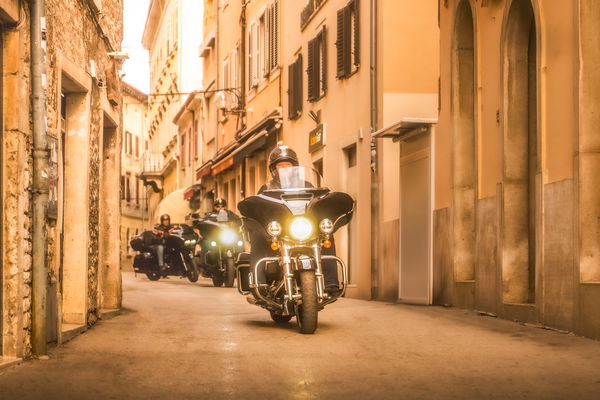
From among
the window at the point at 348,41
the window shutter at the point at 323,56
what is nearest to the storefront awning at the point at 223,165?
the window shutter at the point at 323,56

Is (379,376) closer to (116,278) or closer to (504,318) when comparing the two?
(504,318)

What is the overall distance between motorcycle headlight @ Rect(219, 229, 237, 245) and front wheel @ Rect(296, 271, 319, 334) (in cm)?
Answer: 1208

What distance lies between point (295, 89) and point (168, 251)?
4.65 meters

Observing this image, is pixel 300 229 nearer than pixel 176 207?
Yes

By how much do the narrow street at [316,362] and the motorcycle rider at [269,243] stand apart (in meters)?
0.43

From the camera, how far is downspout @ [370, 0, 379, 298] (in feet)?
62.3

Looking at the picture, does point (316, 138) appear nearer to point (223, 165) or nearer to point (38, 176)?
point (223, 165)

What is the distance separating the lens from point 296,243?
34.6 feet

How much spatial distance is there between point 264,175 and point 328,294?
1999cm

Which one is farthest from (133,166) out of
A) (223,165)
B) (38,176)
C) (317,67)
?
(38,176)

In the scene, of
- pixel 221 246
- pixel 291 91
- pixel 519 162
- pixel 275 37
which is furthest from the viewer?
pixel 275 37

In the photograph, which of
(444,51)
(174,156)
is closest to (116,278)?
(444,51)

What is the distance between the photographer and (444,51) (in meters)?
15.5

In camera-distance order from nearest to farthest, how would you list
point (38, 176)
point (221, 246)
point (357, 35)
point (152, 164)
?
Answer: point (38, 176) → point (357, 35) → point (221, 246) → point (152, 164)
